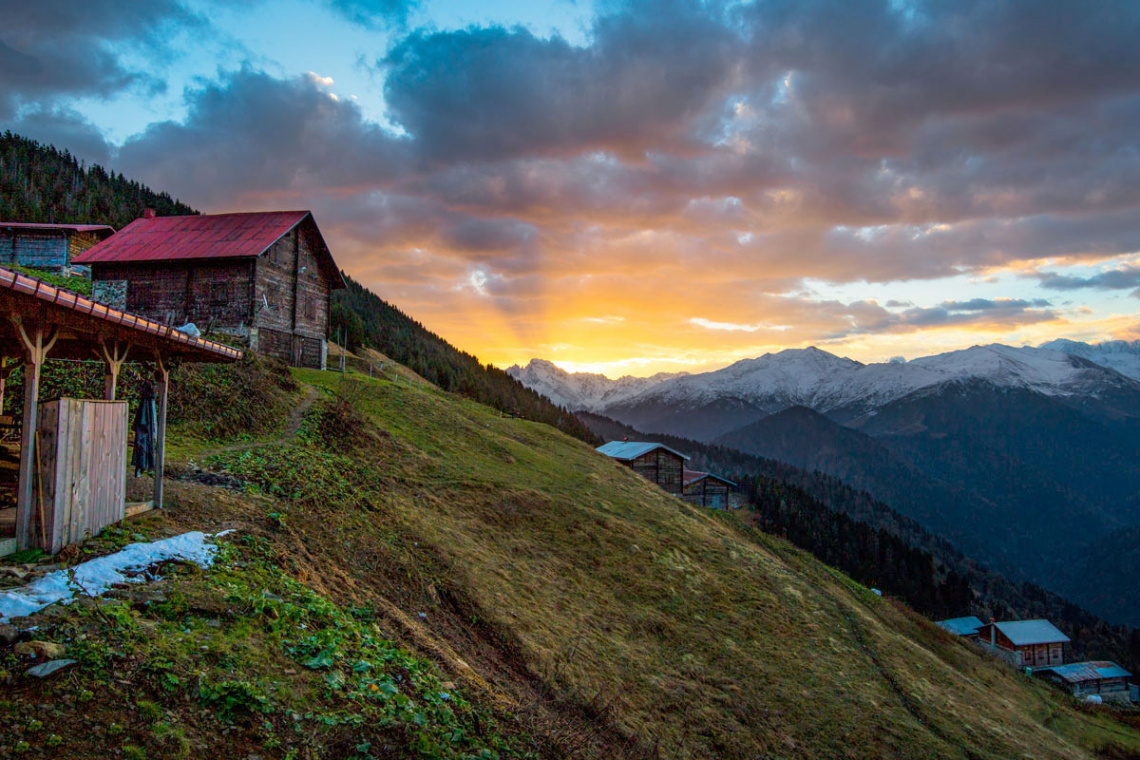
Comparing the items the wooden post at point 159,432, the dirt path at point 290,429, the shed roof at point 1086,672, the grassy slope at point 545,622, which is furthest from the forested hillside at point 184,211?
the shed roof at point 1086,672

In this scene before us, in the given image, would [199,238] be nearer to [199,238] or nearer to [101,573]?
[199,238]

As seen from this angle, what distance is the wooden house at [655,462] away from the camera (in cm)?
6269

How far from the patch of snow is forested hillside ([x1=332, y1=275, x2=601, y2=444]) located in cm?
5483

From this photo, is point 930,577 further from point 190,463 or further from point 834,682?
point 190,463

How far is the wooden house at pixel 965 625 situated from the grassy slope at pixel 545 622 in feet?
149

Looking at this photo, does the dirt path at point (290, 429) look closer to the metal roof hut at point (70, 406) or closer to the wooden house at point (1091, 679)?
the metal roof hut at point (70, 406)

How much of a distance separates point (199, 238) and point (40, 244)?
25301 millimetres

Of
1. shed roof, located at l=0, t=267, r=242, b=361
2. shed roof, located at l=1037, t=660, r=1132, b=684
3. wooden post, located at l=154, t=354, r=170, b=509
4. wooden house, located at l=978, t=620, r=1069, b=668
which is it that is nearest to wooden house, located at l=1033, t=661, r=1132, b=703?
shed roof, located at l=1037, t=660, r=1132, b=684

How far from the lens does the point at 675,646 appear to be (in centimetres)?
2028

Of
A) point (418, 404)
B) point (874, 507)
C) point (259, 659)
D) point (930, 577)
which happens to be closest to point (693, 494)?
point (418, 404)

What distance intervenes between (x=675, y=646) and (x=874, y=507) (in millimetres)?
187041

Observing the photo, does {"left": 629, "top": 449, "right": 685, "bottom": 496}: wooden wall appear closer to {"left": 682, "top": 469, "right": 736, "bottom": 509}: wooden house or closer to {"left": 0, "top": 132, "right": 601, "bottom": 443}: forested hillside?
{"left": 682, "top": 469, "right": 736, "bottom": 509}: wooden house

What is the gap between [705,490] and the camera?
231 feet

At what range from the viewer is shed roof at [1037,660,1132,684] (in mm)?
71562
